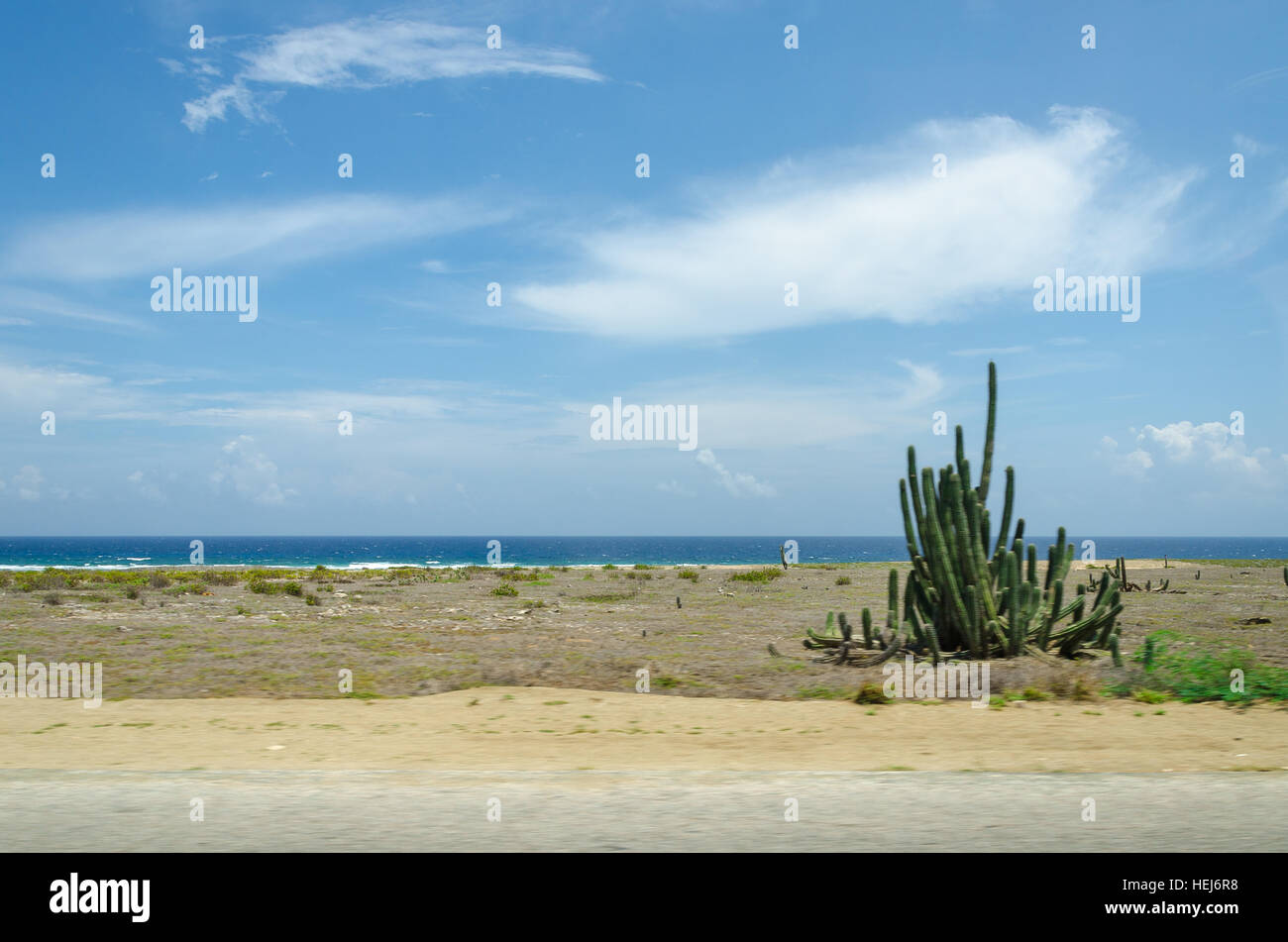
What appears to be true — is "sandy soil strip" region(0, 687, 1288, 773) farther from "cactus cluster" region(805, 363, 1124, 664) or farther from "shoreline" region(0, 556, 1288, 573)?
"shoreline" region(0, 556, 1288, 573)

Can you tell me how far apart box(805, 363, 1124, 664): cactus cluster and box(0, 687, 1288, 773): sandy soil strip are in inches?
125

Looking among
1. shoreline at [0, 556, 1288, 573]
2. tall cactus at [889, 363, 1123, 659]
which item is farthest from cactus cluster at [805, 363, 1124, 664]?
shoreline at [0, 556, 1288, 573]

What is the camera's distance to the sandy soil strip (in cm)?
930

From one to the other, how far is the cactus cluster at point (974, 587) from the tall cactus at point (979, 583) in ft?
0.06

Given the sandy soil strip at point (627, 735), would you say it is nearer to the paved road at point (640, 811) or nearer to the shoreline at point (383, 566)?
the paved road at point (640, 811)

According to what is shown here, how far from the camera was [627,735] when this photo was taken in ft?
37.5

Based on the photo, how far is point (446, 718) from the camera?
12789 mm

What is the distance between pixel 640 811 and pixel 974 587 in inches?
461

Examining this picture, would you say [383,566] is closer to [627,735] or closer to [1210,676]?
[627,735]

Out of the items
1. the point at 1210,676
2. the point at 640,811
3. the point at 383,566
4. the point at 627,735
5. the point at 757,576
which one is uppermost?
the point at 640,811

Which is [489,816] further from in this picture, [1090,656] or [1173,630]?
[1173,630]

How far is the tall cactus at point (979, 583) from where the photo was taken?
16359mm

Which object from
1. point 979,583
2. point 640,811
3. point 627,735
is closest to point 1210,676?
point 979,583

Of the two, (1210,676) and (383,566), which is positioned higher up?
(1210,676)
